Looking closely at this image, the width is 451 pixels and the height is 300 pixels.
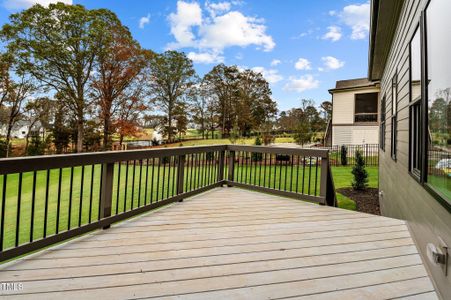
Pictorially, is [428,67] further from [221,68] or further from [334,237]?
[221,68]

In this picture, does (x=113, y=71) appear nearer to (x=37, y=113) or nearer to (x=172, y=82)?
(x=37, y=113)

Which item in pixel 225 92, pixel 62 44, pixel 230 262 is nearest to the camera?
pixel 230 262

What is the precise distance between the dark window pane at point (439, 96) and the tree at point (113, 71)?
53.9 ft

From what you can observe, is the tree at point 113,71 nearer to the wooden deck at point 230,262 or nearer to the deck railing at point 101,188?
the deck railing at point 101,188

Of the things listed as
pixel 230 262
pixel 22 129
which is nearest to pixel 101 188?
pixel 230 262

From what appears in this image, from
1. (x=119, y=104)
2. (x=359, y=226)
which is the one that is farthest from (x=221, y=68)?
(x=359, y=226)

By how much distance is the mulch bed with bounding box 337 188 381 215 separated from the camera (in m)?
6.46

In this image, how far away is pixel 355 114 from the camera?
647 inches

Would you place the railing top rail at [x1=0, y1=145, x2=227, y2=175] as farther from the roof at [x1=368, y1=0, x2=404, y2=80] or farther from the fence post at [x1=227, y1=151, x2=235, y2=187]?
the roof at [x1=368, y1=0, x2=404, y2=80]

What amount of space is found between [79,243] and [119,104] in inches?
614

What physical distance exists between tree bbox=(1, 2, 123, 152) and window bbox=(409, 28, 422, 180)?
16619 millimetres

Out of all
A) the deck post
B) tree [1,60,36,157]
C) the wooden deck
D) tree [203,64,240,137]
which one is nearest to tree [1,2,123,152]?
tree [1,60,36,157]

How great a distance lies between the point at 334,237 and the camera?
9.45ft

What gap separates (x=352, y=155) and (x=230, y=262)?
14.8 m
